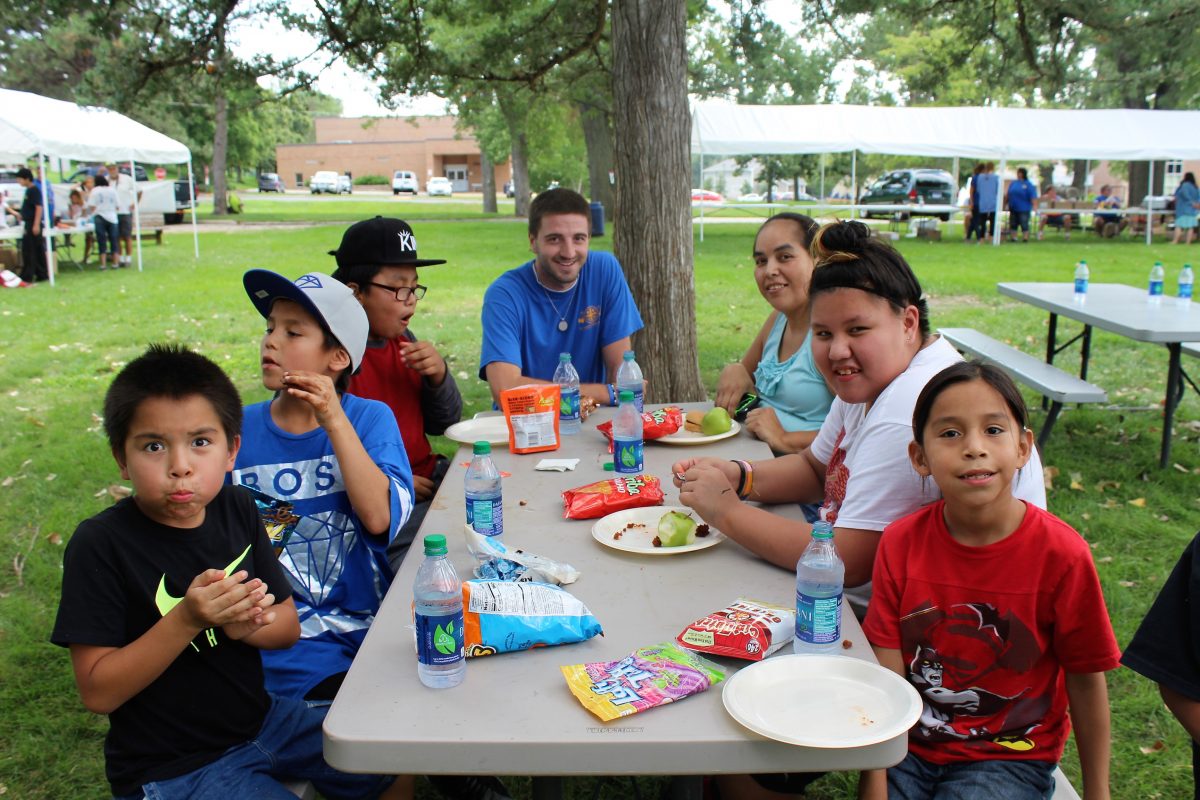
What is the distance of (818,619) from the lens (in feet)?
6.11

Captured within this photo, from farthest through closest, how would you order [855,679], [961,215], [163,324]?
[961,215]
[163,324]
[855,679]

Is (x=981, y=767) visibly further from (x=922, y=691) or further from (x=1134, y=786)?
(x=1134, y=786)

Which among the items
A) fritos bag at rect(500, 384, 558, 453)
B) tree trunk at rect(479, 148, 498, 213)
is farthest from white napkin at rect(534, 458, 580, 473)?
tree trunk at rect(479, 148, 498, 213)

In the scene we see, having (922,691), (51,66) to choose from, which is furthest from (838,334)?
(51,66)

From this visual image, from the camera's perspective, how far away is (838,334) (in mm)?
2469

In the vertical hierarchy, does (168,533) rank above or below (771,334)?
below

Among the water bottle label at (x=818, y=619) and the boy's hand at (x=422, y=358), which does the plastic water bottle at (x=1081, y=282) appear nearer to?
the boy's hand at (x=422, y=358)

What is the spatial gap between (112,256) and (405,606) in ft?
60.7

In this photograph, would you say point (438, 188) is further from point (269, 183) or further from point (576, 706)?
point (576, 706)

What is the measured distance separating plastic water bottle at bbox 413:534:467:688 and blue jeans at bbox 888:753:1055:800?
101 centimetres

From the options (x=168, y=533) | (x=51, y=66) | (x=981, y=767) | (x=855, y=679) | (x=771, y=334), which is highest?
(x=51, y=66)

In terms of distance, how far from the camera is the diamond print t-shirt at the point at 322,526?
259 cm

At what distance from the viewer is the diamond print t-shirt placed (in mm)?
2590

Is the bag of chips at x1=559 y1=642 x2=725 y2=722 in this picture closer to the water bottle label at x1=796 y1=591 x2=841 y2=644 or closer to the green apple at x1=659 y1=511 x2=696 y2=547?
the water bottle label at x1=796 y1=591 x2=841 y2=644
